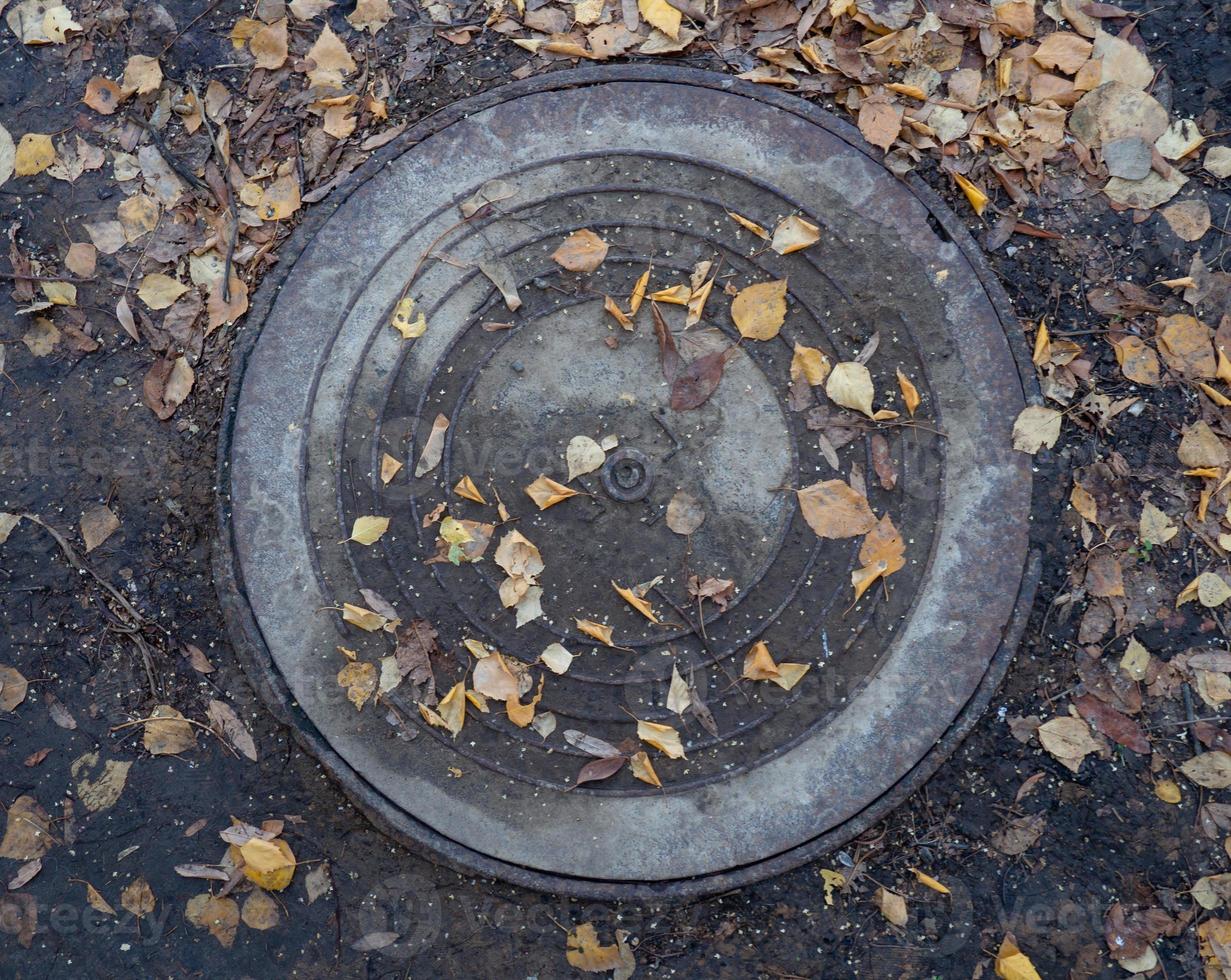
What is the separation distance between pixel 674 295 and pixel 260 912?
1.87m

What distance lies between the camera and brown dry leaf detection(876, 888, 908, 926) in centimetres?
224

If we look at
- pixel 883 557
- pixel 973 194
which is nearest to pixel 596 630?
pixel 883 557

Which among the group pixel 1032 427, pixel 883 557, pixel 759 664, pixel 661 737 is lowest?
pixel 661 737

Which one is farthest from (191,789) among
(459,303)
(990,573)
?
(990,573)

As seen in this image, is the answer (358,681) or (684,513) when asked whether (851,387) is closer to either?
(684,513)

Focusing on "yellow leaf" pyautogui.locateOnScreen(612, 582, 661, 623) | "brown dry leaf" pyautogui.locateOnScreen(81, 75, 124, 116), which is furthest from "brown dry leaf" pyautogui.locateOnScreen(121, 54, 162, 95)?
"yellow leaf" pyautogui.locateOnScreen(612, 582, 661, 623)

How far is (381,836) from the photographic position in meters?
2.29

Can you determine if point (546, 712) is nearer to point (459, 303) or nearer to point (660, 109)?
point (459, 303)

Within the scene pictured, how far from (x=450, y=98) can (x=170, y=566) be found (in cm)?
145

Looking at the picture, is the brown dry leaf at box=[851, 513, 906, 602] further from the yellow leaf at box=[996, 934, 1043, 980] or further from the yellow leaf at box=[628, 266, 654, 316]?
the yellow leaf at box=[996, 934, 1043, 980]

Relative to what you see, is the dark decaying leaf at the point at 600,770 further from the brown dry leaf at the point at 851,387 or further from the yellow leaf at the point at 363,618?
the brown dry leaf at the point at 851,387

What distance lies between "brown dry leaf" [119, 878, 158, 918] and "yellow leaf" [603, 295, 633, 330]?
1861 millimetres

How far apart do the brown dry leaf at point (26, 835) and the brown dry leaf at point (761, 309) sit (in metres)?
2.18

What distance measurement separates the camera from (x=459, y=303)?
2.31 m
